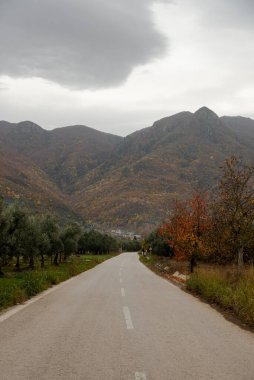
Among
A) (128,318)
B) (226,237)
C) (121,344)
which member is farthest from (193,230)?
(121,344)

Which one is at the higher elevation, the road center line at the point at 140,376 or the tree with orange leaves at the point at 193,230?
the tree with orange leaves at the point at 193,230

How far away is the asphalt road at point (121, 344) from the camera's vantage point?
6.21 metres

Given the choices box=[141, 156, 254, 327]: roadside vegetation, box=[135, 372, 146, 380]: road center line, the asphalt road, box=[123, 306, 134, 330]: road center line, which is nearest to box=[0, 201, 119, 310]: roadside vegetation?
the asphalt road

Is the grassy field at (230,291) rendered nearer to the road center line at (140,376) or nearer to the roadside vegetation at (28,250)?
the road center line at (140,376)

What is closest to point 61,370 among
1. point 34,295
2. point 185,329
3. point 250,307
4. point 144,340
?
point 144,340

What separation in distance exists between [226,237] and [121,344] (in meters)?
15.7

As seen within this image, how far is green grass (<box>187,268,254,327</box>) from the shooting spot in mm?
11672

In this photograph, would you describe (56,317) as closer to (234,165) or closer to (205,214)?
(234,165)

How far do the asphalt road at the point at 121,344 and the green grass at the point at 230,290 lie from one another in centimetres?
62

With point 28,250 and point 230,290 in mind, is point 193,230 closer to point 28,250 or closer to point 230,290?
point 230,290

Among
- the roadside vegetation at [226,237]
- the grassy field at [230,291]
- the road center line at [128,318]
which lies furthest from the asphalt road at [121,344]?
the roadside vegetation at [226,237]

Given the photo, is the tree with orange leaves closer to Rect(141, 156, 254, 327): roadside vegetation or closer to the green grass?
Rect(141, 156, 254, 327): roadside vegetation

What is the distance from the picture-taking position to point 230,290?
14.6 meters

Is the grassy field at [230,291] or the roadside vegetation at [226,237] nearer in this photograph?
the grassy field at [230,291]
